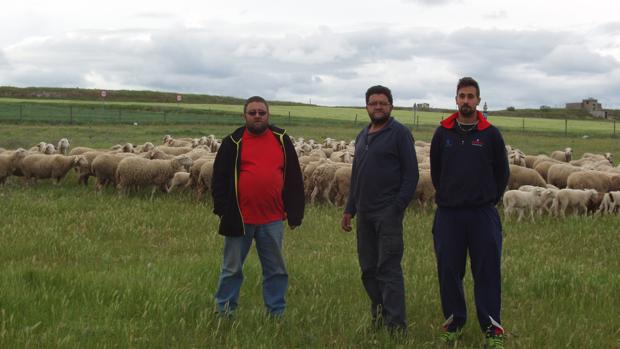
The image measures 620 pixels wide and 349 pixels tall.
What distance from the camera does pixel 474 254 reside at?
587 centimetres

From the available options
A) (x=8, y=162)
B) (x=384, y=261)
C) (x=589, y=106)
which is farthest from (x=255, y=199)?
(x=589, y=106)

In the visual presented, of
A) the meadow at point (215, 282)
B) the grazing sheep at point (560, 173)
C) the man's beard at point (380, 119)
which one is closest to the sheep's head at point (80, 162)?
the meadow at point (215, 282)

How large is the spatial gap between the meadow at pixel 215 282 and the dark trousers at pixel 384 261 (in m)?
0.22

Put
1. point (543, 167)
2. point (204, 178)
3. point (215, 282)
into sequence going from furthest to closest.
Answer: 1. point (543, 167)
2. point (204, 178)
3. point (215, 282)

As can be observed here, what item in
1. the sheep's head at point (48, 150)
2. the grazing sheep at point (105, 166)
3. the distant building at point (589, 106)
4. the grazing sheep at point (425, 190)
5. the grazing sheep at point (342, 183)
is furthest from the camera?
the distant building at point (589, 106)

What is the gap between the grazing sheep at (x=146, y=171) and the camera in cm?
1504

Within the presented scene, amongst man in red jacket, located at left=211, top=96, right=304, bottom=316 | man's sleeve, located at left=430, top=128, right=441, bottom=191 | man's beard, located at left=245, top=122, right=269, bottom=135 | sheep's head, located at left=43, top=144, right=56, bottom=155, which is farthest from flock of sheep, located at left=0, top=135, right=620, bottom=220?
man's beard, located at left=245, top=122, right=269, bottom=135

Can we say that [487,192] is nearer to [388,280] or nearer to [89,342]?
[388,280]

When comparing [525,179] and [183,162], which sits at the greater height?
[183,162]

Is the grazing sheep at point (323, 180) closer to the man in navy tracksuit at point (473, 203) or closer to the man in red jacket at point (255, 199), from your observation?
the man in red jacket at point (255, 199)

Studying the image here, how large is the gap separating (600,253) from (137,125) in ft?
121

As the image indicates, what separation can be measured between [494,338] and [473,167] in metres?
1.42

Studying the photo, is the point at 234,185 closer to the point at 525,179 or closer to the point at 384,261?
the point at 384,261

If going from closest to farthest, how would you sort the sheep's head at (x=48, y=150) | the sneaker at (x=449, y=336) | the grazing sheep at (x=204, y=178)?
1. the sneaker at (x=449, y=336)
2. the grazing sheep at (x=204, y=178)
3. the sheep's head at (x=48, y=150)
